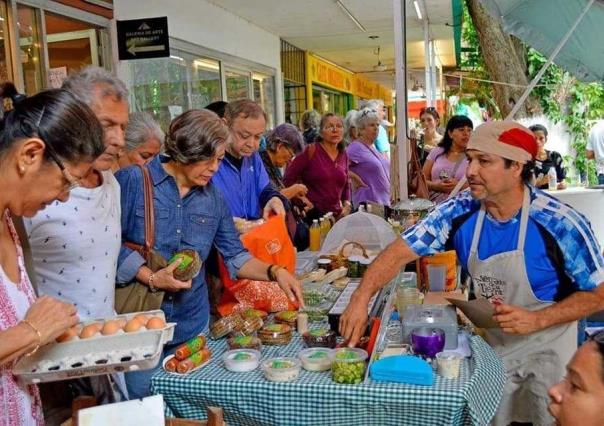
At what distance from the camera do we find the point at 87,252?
2.00m

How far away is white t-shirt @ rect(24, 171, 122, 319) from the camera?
1.93 meters

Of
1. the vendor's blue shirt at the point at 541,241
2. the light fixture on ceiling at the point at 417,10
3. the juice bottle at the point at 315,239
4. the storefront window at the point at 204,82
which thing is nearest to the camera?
the vendor's blue shirt at the point at 541,241

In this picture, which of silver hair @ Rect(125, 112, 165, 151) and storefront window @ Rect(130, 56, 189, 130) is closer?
silver hair @ Rect(125, 112, 165, 151)

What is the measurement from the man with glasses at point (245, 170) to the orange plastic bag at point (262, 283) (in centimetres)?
36

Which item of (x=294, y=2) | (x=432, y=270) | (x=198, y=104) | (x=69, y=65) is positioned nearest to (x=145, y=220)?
(x=432, y=270)

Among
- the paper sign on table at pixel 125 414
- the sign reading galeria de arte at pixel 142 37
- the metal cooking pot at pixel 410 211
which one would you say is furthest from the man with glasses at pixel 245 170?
the sign reading galeria de arte at pixel 142 37

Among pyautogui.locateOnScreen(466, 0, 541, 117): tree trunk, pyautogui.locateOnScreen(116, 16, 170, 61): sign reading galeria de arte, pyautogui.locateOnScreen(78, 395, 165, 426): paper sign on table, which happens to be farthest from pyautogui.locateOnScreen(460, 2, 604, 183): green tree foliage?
pyautogui.locateOnScreen(78, 395, 165, 426): paper sign on table

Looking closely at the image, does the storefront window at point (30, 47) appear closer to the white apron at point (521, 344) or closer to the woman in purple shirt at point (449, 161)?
the woman in purple shirt at point (449, 161)

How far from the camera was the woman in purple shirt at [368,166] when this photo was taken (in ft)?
20.0

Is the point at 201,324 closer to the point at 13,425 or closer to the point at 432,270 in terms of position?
the point at 13,425

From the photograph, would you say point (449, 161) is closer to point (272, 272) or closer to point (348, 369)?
point (272, 272)

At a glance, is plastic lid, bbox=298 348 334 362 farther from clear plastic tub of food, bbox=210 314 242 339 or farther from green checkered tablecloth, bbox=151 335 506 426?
clear plastic tub of food, bbox=210 314 242 339

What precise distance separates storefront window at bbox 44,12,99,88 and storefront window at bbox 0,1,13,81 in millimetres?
440

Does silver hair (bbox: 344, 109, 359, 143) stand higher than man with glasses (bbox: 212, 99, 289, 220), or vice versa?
silver hair (bbox: 344, 109, 359, 143)
